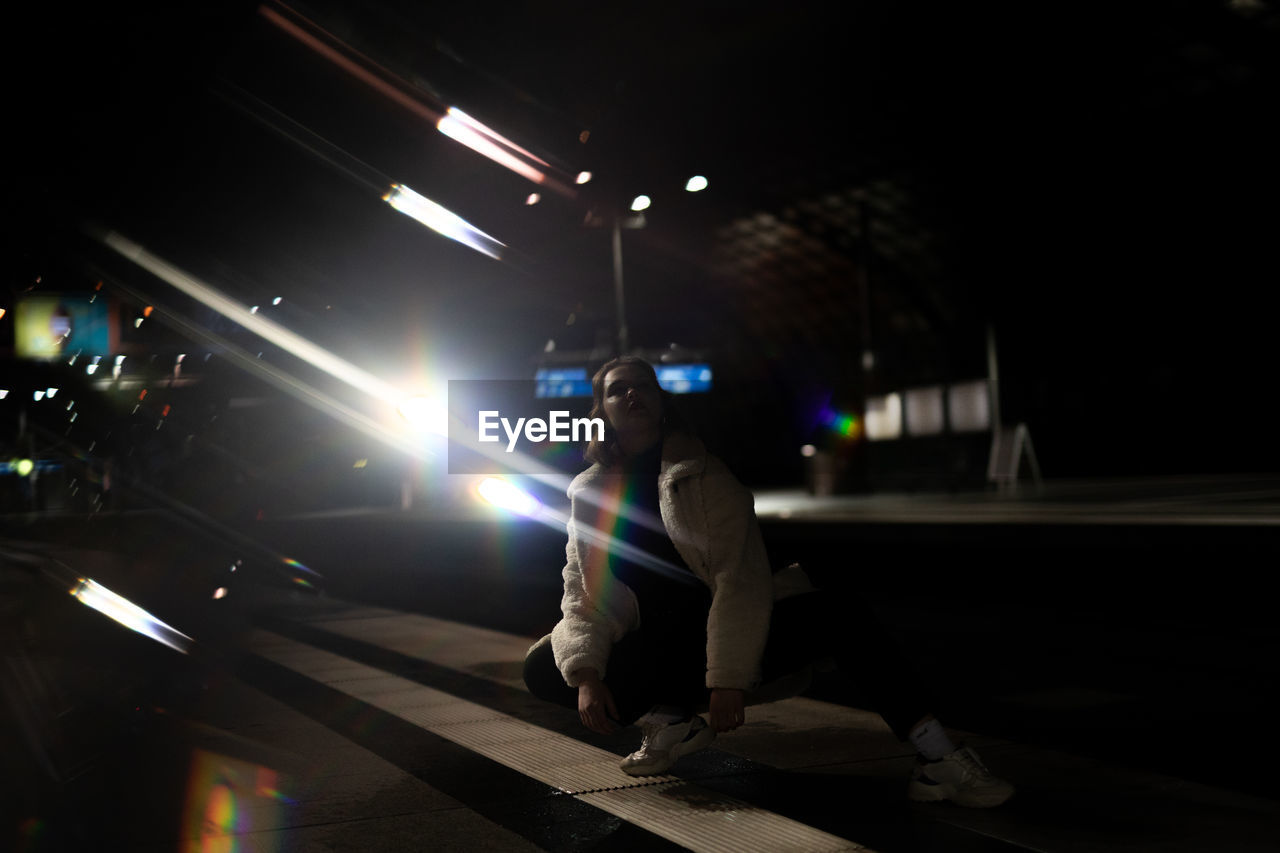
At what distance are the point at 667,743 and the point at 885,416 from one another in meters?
35.0

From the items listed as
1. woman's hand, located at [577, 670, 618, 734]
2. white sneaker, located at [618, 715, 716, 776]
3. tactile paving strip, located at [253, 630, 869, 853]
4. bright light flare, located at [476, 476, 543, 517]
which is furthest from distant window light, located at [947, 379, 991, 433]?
woman's hand, located at [577, 670, 618, 734]

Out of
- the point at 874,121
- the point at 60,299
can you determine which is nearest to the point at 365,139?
the point at 60,299

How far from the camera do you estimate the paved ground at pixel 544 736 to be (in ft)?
11.4

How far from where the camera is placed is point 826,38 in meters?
35.8

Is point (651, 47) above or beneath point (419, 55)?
above

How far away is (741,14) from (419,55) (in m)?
19.4

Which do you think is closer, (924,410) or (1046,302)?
(924,410)

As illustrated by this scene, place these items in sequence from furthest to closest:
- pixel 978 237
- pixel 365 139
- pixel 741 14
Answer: pixel 978 237, pixel 741 14, pixel 365 139

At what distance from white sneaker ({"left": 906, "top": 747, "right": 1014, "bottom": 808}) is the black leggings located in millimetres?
155

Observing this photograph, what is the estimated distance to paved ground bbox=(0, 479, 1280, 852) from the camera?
11.4 feet

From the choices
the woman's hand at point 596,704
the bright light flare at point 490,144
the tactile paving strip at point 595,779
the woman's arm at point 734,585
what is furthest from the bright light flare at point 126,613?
the woman's arm at point 734,585

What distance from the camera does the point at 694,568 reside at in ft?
11.8

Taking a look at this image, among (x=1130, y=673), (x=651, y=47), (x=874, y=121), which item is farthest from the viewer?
(x=874, y=121)

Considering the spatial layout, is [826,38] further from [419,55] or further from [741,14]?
[419,55]
